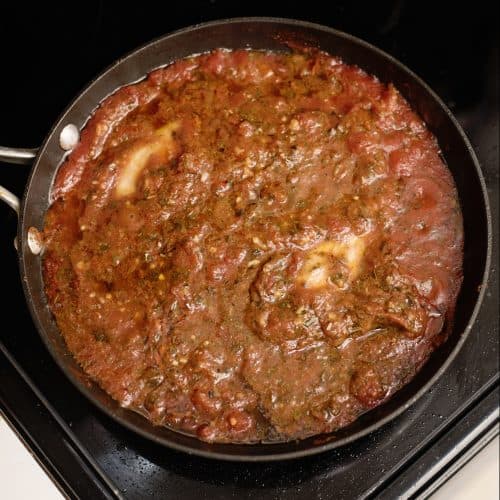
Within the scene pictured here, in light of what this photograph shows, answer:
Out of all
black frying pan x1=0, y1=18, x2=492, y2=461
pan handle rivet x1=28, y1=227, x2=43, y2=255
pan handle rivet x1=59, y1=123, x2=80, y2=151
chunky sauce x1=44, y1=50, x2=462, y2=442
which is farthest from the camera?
pan handle rivet x1=59, y1=123, x2=80, y2=151

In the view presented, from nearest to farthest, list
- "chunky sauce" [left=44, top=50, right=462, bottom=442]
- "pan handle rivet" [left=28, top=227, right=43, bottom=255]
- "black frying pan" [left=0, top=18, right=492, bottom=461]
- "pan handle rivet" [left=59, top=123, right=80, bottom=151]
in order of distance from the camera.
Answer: "black frying pan" [left=0, top=18, right=492, bottom=461]
"chunky sauce" [left=44, top=50, right=462, bottom=442]
"pan handle rivet" [left=28, top=227, right=43, bottom=255]
"pan handle rivet" [left=59, top=123, right=80, bottom=151]

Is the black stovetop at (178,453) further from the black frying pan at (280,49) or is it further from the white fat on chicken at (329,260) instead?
the white fat on chicken at (329,260)

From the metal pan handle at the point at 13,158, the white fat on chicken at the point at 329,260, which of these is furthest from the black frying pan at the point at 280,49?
the white fat on chicken at the point at 329,260

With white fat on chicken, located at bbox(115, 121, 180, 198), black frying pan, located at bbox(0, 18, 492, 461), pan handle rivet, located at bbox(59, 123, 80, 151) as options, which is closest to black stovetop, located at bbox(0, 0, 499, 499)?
black frying pan, located at bbox(0, 18, 492, 461)

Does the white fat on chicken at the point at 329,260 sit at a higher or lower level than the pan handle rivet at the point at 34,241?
higher

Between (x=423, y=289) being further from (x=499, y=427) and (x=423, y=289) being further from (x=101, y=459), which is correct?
(x=101, y=459)

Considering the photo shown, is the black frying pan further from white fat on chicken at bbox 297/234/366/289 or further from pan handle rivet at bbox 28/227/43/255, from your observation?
white fat on chicken at bbox 297/234/366/289
